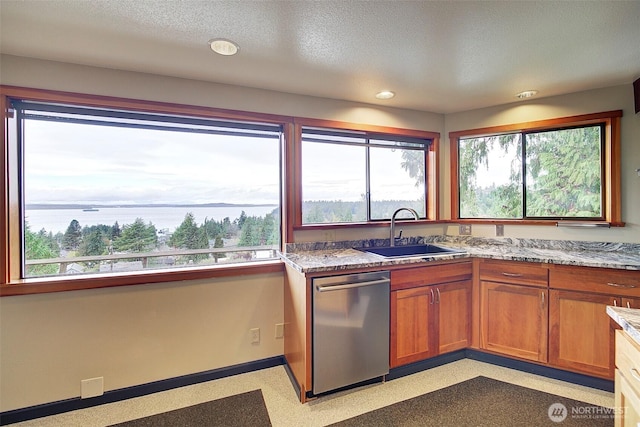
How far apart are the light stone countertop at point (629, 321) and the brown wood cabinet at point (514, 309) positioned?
A: 1.21m

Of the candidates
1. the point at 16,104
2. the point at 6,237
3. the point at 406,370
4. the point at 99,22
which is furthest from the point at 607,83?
the point at 6,237

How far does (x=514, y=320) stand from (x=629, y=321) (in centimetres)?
149

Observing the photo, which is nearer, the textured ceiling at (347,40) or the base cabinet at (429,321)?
the textured ceiling at (347,40)

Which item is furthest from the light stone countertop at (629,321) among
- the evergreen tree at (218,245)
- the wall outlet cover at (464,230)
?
the evergreen tree at (218,245)

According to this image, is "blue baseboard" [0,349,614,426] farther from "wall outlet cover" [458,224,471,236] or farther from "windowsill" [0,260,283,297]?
"wall outlet cover" [458,224,471,236]

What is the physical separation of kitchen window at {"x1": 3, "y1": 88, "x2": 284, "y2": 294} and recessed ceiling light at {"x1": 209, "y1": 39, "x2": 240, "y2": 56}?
1.95 feet

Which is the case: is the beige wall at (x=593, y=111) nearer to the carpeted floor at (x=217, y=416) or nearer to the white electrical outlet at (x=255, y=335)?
the white electrical outlet at (x=255, y=335)

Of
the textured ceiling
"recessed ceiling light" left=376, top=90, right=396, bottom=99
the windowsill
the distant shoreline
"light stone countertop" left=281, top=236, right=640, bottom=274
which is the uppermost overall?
"recessed ceiling light" left=376, top=90, right=396, bottom=99

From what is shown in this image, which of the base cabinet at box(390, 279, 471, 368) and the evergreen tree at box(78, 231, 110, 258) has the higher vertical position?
the evergreen tree at box(78, 231, 110, 258)

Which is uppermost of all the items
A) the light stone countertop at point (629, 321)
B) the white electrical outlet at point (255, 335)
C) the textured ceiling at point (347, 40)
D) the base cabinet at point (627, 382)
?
the textured ceiling at point (347, 40)

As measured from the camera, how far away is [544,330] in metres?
2.33

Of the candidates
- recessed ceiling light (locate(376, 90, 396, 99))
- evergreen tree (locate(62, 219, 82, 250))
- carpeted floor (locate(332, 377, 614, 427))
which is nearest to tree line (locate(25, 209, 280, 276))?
evergreen tree (locate(62, 219, 82, 250))

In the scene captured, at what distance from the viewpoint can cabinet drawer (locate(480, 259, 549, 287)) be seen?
235 centimetres

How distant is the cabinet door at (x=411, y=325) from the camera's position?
234 cm
